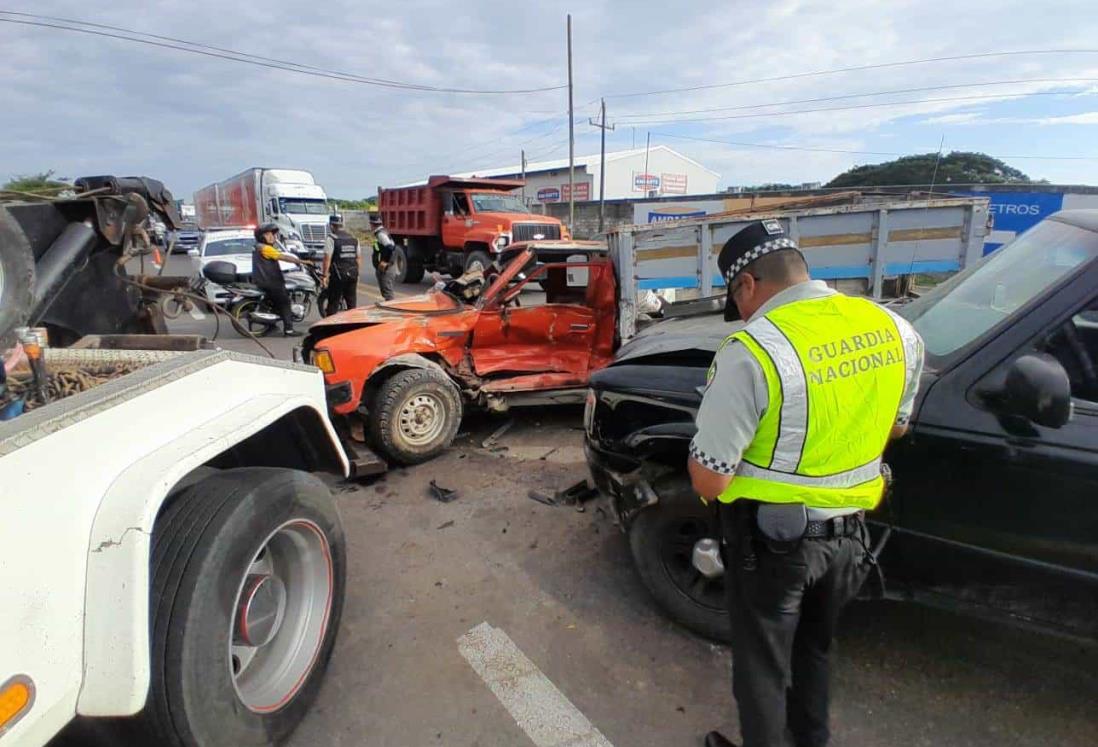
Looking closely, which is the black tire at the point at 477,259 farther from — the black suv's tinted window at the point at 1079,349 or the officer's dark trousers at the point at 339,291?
the black suv's tinted window at the point at 1079,349

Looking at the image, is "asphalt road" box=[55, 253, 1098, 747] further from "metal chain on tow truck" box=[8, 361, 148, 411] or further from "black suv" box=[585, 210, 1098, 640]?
"metal chain on tow truck" box=[8, 361, 148, 411]

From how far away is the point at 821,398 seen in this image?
156cm

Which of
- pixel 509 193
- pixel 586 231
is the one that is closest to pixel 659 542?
pixel 509 193

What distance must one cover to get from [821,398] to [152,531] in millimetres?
1854

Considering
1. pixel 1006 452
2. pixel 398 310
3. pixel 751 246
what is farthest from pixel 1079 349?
pixel 398 310

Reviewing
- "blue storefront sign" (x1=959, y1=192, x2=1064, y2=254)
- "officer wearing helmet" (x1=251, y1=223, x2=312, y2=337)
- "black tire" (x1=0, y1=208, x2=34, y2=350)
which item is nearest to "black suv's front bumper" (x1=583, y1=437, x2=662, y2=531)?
"black tire" (x1=0, y1=208, x2=34, y2=350)

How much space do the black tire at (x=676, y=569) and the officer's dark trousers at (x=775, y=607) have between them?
83 centimetres

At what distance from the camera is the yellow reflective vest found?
60.9 inches

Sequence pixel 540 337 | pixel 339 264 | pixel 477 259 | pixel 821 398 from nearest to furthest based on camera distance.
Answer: pixel 821 398, pixel 540 337, pixel 339 264, pixel 477 259

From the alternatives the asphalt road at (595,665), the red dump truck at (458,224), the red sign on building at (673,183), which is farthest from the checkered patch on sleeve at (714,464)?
the red sign on building at (673,183)

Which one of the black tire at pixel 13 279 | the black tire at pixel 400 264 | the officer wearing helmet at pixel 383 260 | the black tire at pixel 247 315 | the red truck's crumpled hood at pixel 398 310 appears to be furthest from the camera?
the black tire at pixel 400 264

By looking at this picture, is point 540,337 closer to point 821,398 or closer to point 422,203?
point 821,398

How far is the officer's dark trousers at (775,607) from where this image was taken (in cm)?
170

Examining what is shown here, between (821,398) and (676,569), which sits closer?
(821,398)
